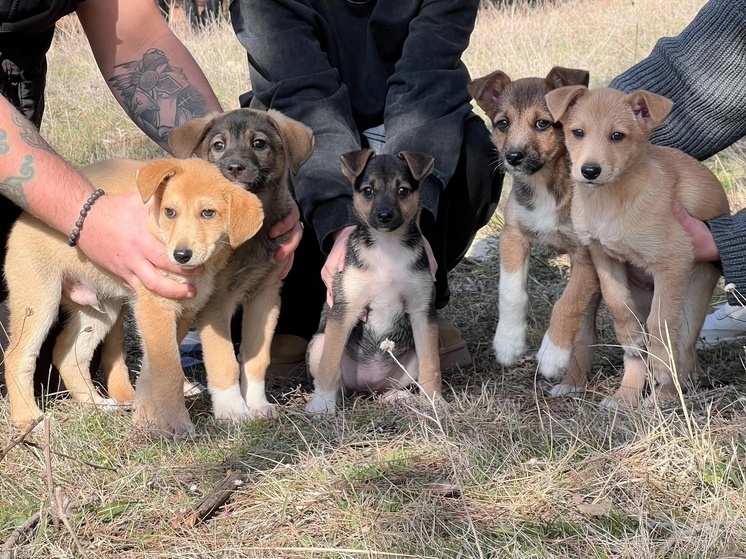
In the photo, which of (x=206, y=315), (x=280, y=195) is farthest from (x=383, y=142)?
(x=206, y=315)

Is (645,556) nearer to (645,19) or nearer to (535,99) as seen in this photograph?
(535,99)

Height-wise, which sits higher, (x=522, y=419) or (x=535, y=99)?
(x=535, y=99)

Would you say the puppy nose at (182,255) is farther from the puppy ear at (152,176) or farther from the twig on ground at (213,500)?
the twig on ground at (213,500)

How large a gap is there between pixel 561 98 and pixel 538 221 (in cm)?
64

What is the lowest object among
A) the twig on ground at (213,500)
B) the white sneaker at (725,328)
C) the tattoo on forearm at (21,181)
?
the white sneaker at (725,328)

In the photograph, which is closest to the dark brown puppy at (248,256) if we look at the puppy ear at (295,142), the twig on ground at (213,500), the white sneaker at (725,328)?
the puppy ear at (295,142)

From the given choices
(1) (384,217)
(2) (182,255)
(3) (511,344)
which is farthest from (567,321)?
(2) (182,255)

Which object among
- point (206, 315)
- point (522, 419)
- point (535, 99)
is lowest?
point (522, 419)

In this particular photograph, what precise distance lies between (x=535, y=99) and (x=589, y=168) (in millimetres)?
665

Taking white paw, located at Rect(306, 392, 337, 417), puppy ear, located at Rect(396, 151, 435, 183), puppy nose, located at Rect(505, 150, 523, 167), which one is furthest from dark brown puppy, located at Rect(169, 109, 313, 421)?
puppy nose, located at Rect(505, 150, 523, 167)

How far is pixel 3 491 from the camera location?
10.6 feet

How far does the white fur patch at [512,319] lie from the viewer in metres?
4.15

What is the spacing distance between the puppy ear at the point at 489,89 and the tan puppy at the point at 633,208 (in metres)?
0.56

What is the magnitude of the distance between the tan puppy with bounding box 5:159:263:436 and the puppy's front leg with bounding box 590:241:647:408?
5.27 feet
